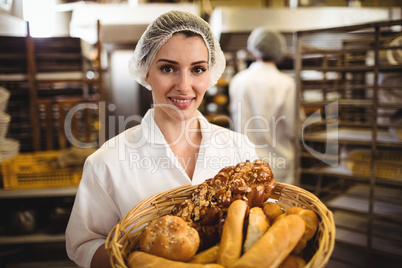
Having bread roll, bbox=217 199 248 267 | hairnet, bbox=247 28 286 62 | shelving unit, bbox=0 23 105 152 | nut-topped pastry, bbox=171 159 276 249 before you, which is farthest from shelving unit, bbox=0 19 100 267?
bread roll, bbox=217 199 248 267

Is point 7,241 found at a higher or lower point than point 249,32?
lower

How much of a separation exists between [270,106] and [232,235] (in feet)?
7.81

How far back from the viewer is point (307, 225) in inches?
33.7

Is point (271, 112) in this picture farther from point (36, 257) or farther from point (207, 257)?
point (36, 257)

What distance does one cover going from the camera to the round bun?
77cm

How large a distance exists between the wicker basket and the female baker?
23 centimetres

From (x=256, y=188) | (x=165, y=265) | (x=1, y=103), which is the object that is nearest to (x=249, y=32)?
(x=1, y=103)

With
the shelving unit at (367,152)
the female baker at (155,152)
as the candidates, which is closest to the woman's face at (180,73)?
the female baker at (155,152)

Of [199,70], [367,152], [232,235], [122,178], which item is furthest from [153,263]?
[367,152]

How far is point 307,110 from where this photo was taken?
3.95 metres

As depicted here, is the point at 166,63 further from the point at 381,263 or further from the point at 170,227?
the point at 381,263

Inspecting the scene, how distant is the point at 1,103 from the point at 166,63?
177 centimetres

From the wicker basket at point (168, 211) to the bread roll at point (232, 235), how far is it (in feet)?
0.59

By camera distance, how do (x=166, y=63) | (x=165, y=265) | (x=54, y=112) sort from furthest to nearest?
(x=54, y=112)
(x=166, y=63)
(x=165, y=265)
